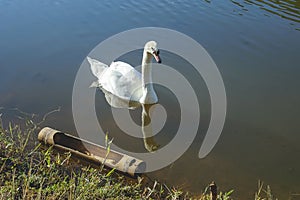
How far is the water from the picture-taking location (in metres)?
5.00

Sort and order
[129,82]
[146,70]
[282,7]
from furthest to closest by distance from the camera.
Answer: [282,7], [129,82], [146,70]

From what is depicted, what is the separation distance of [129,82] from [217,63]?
A: 6.08 ft

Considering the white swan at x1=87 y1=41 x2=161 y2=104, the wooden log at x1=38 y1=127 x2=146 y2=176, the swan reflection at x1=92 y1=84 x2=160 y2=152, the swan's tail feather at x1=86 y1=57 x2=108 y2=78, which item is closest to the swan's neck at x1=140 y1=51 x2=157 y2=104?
the white swan at x1=87 y1=41 x2=161 y2=104

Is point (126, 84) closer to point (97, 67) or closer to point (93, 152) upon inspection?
point (97, 67)

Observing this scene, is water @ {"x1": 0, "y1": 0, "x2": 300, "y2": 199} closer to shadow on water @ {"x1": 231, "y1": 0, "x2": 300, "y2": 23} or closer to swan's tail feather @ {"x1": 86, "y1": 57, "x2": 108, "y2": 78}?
shadow on water @ {"x1": 231, "y1": 0, "x2": 300, "y2": 23}

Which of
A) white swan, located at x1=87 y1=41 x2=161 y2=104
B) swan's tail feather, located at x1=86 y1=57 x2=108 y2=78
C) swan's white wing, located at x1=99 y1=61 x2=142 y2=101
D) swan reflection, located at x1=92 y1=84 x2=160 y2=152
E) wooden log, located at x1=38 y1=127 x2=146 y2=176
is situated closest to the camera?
wooden log, located at x1=38 y1=127 x2=146 y2=176

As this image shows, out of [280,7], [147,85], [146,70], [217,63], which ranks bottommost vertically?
[147,85]

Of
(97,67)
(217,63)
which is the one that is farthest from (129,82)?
(217,63)

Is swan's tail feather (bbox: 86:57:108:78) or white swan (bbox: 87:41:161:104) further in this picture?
swan's tail feather (bbox: 86:57:108:78)

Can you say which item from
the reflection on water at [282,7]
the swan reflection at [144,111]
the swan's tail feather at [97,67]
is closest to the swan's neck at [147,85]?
the swan reflection at [144,111]

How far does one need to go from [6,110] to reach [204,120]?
303 centimetres

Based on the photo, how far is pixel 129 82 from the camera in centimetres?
638

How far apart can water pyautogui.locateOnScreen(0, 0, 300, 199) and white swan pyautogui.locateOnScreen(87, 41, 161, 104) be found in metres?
0.36

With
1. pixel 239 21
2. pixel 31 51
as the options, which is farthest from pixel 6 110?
pixel 239 21
